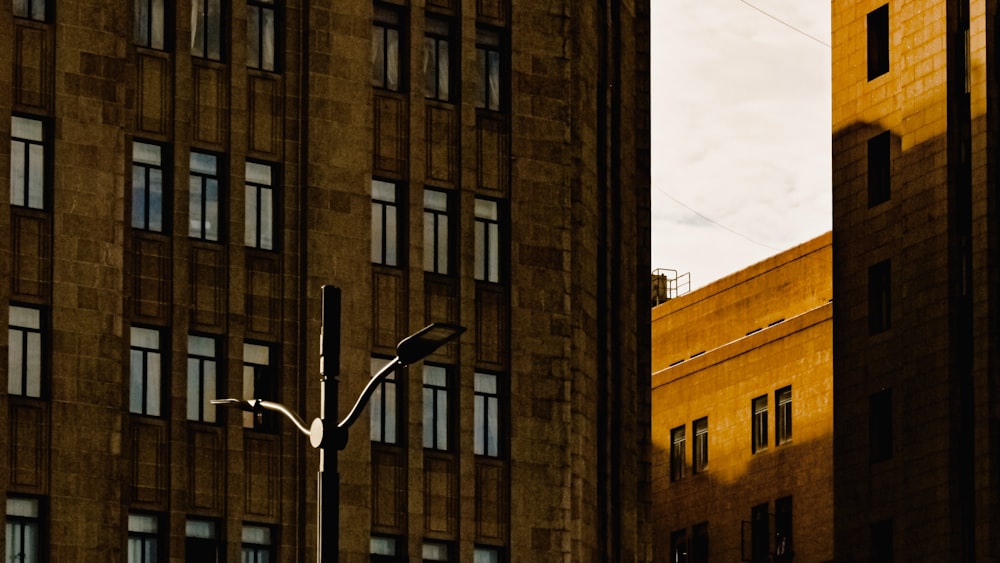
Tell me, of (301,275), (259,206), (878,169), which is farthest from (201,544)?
(878,169)

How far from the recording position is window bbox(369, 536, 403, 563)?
54125mm

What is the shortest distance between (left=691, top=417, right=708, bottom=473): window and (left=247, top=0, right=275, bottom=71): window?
42664 mm

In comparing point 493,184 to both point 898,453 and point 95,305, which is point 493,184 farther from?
point 898,453

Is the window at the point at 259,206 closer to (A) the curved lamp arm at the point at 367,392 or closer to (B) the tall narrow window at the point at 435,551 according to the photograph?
(B) the tall narrow window at the point at 435,551

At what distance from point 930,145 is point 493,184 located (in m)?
22.2

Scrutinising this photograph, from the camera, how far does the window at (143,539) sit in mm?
51344

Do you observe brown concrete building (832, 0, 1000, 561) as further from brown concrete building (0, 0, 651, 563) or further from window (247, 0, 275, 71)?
window (247, 0, 275, 71)

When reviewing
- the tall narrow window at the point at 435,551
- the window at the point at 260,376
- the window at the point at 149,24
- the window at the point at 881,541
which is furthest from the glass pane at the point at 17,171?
the window at the point at 881,541

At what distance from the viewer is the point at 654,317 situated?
10338cm

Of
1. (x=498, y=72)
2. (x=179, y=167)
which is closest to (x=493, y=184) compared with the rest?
(x=498, y=72)

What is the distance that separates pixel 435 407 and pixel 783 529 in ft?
116

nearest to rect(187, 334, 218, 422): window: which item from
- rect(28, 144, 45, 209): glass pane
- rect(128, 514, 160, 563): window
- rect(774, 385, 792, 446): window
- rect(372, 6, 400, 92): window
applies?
rect(128, 514, 160, 563): window

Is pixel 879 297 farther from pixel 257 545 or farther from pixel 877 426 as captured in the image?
pixel 257 545

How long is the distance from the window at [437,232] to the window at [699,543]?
38732 mm
